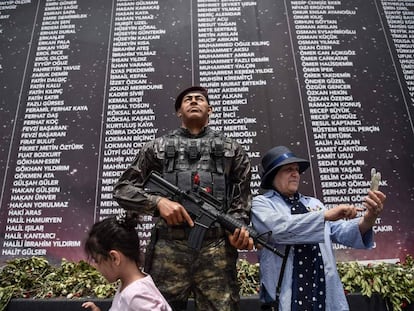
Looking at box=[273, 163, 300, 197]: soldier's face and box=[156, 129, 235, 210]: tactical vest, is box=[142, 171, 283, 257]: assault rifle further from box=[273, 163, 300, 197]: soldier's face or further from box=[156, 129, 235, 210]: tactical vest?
box=[273, 163, 300, 197]: soldier's face

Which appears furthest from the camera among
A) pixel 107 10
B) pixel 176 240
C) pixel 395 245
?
pixel 107 10

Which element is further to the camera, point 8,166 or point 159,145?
point 8,166

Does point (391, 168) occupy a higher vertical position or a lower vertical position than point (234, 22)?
lower

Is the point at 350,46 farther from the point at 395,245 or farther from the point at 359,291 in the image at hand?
the point at 359,291

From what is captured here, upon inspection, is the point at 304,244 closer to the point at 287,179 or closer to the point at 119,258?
the point at 287,179

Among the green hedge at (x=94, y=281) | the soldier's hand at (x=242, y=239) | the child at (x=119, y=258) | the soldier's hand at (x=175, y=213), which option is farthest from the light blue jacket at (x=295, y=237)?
the green hedge at (x=94, y=281)

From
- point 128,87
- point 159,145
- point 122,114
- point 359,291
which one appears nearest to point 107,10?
point 128,87

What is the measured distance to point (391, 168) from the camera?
9.68 ft

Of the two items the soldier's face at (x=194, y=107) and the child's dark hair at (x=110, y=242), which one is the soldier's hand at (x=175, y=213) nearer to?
the child's dark hair at (x=110, y=242)

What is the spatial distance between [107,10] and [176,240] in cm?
312

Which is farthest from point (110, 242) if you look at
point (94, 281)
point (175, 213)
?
point (94, 281)

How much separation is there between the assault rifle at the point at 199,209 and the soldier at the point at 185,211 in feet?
0.13

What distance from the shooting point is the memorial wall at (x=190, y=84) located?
281 centimetres

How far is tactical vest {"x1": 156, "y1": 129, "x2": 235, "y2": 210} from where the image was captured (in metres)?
1.63
